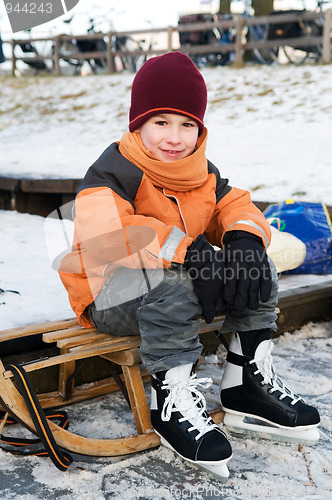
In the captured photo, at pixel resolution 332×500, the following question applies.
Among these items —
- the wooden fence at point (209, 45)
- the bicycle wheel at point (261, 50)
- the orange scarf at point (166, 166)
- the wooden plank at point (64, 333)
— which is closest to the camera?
the wooden plank at point (64, 333)

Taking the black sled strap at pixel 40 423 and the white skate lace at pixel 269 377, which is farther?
the white skate lace at pixel 269 377

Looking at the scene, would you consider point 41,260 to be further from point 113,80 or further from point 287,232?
point 113,80

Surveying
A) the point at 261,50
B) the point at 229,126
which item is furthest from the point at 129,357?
the point at 261,50

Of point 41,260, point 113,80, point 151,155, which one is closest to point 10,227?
point 41,260

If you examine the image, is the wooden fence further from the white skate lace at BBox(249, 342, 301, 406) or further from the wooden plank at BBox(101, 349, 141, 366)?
the wooden plank at BBox(101, 349, 141, 366)

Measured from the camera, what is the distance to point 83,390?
2.18 metres

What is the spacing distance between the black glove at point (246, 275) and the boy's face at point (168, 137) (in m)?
0.39

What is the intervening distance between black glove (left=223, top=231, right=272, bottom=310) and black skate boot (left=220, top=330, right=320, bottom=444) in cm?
19

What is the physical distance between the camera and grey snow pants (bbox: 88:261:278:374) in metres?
1.71

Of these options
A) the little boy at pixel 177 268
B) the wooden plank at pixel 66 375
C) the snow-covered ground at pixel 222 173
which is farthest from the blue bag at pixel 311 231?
the wooden plank at pixel 66 375

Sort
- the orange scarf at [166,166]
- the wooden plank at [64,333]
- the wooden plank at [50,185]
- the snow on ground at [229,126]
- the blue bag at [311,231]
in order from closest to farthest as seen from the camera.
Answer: the wooden plank at [64,333] → the orange scarf at [166,166] → the blue bag at [311,231] → the wooden plank at [50,185] → the snow on ground at [229,126]

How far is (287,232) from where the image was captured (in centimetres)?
334

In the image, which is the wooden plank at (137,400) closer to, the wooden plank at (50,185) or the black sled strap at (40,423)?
the black sled strap at (40,423)

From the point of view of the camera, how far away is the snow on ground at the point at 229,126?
5141mm
